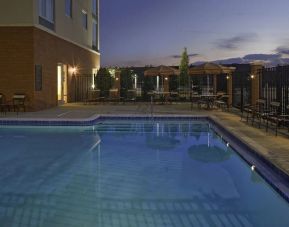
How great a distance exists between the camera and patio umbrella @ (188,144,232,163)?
360 inches

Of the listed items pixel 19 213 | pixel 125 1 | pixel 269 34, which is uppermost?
pixel 125 1

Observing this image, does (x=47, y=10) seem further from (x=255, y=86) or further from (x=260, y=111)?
(x=260, y=111)

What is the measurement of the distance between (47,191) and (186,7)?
2481 cm

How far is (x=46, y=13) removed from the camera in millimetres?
18359

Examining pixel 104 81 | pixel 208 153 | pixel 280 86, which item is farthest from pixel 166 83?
pixel 208 153

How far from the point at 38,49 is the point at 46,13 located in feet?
6.23

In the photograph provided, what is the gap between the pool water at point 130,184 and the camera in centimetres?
532

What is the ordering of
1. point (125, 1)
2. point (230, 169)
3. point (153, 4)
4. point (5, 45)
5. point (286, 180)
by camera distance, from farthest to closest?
point (125, 1)
point (153, 4)
point (5, 45)
point (230, 169)
point (286, 180)

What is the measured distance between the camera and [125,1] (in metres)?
31.1

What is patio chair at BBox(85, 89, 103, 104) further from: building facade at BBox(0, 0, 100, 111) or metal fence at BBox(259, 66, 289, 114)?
metal fence at BBox(259, 66, 289, 114)

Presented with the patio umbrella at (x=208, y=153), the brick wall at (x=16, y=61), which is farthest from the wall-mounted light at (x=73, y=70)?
the patio umbrella at (x=208, y=153)

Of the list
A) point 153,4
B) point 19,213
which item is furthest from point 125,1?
Result: point 19,213

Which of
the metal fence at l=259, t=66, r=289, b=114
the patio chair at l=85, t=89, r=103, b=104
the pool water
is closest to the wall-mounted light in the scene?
the patio chair at l=85, t=89, r=103, b=104

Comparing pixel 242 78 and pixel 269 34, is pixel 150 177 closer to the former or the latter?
pixel 242 78
